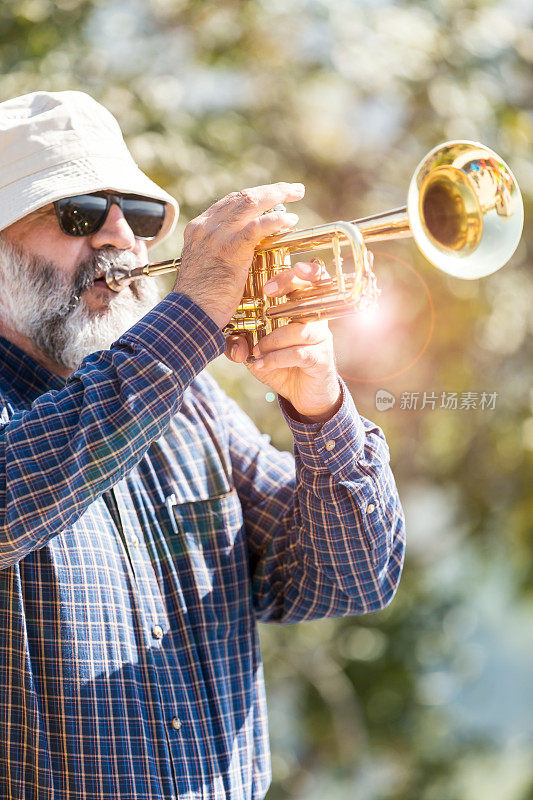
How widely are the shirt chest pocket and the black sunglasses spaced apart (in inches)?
25.8

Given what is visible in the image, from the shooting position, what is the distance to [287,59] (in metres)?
3.76

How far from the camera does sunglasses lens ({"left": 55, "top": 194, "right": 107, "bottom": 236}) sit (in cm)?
199

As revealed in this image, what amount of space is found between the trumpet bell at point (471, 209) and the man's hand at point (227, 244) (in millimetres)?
258

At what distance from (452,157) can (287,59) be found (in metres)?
2.34

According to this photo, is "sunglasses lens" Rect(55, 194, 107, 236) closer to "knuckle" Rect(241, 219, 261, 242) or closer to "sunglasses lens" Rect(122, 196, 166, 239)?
"sunglasses lens" Rect(122, 196, 166, 239)

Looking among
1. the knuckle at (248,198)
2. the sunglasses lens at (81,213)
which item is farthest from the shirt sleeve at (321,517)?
the sunglasses lens at (81,213)

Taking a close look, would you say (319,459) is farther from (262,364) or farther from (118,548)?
(118,548)

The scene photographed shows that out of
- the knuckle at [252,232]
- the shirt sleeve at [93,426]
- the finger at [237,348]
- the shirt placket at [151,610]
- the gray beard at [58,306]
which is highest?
the knuckle at [252,232]

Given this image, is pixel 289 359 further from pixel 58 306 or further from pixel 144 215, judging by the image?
pixel 144 215

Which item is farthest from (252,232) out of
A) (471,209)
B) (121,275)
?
(121,275)

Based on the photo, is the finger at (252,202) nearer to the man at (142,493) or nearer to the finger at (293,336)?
the man at (142,493)

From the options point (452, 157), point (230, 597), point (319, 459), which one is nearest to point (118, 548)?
point (230, 597)

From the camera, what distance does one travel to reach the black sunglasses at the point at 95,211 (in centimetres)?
199

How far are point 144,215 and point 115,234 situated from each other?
0.17 m
